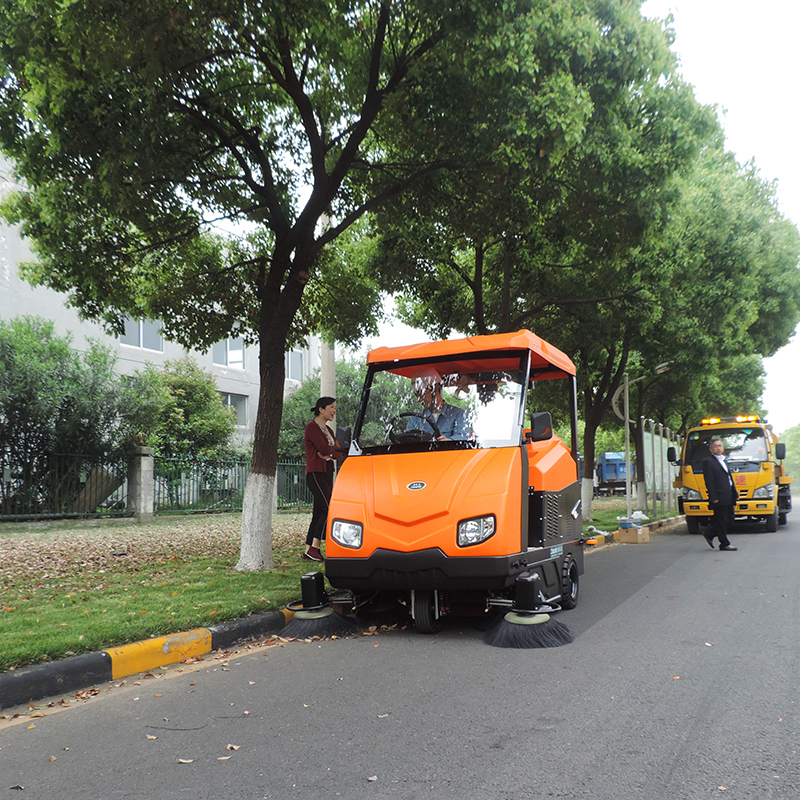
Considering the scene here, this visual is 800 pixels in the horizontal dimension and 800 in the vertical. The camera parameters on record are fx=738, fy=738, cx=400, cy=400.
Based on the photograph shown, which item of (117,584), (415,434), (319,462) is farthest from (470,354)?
(117,584)

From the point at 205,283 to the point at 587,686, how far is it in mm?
10196

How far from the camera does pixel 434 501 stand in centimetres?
580

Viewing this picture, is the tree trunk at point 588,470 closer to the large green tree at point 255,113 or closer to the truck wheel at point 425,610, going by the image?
the large green tree at point 255,113

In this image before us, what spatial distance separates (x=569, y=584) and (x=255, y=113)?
801 centimetres

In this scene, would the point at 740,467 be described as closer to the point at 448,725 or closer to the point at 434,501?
the point at 434,501

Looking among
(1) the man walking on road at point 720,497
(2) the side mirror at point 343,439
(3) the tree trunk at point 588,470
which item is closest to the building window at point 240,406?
(3) the tree trunk at point 588,470

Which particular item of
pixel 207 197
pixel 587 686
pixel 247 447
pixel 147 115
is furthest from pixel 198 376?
pixel 587 686

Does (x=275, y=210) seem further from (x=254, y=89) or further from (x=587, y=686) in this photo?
(x=587, y=686)

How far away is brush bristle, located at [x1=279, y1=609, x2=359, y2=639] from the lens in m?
6.20

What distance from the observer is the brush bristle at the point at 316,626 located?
6203 millimetres

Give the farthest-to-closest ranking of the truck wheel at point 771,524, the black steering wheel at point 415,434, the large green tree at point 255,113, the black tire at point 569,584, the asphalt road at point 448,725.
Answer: the truck wheel at point 771,524 < the large green tree at point 255,113 < the black tire at point 569,584 < the black steering wheel at point 415,434 < the asphalt road at point 448,725

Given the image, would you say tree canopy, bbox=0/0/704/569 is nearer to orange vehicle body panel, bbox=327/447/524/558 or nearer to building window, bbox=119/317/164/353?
A: orange vehicle body panel, bbox=327/447/524/558

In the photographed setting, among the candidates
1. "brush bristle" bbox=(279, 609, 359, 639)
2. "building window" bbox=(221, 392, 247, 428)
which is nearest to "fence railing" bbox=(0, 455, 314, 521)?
"building window" bbox=(221, 392, 247, 428)

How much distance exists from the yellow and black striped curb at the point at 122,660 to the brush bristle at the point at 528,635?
204 centimetres
